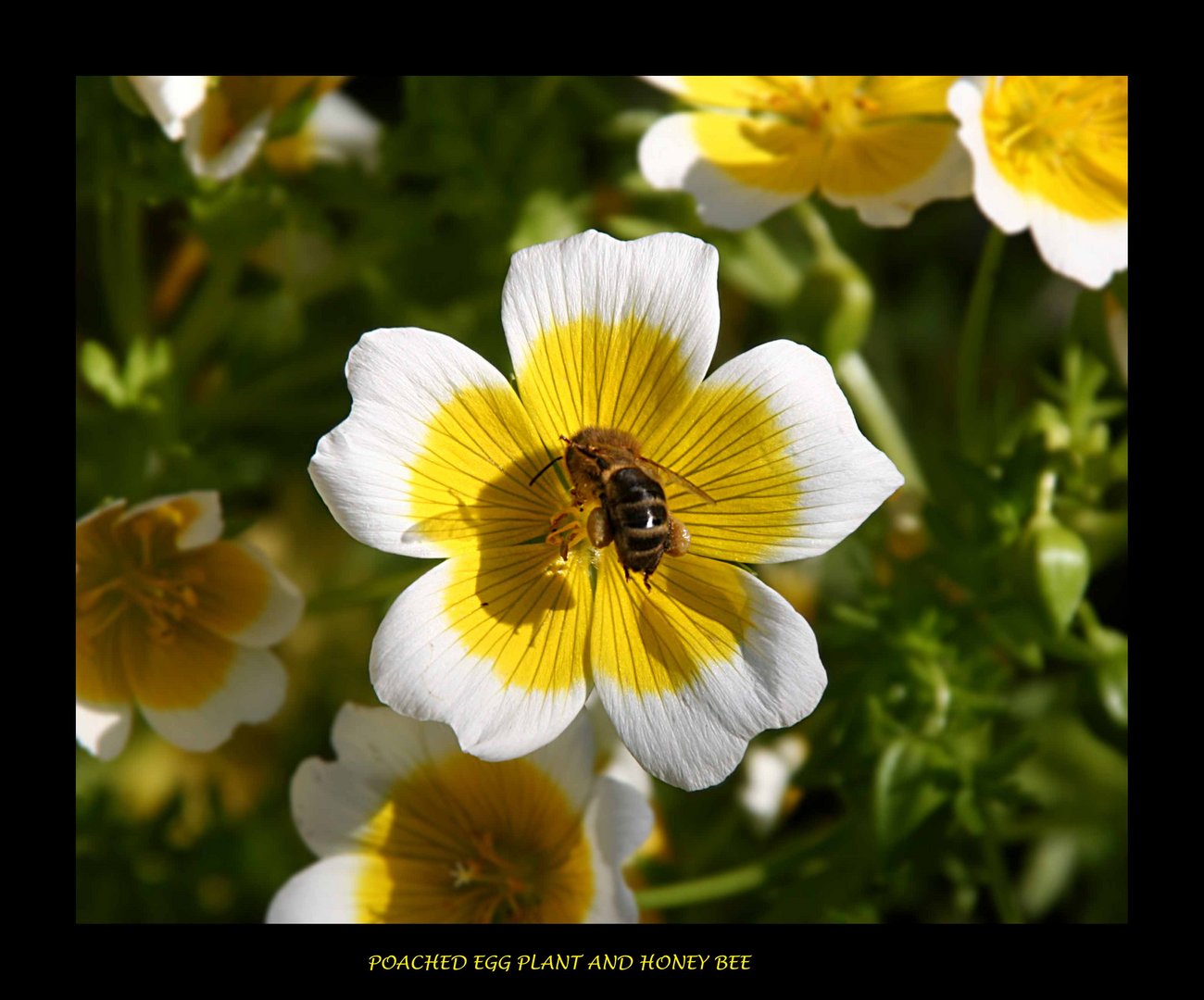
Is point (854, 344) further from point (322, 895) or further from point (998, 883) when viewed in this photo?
point (322, 895)

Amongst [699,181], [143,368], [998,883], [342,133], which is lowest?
[998,883]

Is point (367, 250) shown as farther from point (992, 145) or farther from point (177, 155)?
point (992, 145)

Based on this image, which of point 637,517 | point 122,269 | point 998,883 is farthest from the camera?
point 122,269

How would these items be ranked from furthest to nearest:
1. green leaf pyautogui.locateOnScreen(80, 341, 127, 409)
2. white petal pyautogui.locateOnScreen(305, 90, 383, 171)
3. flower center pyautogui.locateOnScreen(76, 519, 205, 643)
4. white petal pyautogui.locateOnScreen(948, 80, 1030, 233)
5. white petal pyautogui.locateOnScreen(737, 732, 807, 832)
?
1. white petal pyautogui.locateOnScreen(305, 90, 383, 171)
2. white petal pyautogui.locateOnScreen(737, 732, 807, 832)
3. green leaf pyautogui.locateOnScreen(80, 341, 127, 409)
4. flower center pyautogui.locateOnScreen(76, 519, 205, 643)
5. white petal pyautogui.locateOnScreen(948, 80, 1030, 233)

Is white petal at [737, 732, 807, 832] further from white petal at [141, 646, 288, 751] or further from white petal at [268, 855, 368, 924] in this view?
white petal at [141, 646, 288, 751]

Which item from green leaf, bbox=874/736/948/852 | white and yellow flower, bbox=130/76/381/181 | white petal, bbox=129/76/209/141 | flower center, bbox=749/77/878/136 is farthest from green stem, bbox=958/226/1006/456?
white petal, bbox=129/76/209/141

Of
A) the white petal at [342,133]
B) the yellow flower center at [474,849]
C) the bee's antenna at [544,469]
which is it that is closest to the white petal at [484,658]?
the bee's antenna at [544,469]

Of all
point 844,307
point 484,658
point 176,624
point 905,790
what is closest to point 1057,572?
point 905,790
